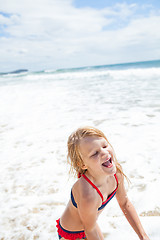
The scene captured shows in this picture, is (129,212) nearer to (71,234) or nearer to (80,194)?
(71,234)

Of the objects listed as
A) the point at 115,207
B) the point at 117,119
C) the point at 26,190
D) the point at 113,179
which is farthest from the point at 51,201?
the point at 117,119

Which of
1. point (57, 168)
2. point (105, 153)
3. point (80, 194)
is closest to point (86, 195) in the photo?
point (80, 194)

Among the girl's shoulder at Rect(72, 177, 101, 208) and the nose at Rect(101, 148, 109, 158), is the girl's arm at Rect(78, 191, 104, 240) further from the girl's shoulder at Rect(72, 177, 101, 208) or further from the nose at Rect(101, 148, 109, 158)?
the nose at Rect(101, 148, 109, 158)

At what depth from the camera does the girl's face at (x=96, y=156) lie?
5.01 feet

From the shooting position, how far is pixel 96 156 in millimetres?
1525

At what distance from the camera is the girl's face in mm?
1526

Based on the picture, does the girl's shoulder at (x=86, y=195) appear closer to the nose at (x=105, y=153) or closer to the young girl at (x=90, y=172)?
the young girl at (x=90, y=172)

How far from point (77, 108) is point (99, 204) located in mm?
6433

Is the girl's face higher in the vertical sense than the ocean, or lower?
higher

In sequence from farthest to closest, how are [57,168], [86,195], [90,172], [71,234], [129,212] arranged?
[57,168] < [129,212] < [71,234] < [90,172] < [86,195]

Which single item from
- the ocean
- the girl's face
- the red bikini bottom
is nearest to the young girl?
the girl's face

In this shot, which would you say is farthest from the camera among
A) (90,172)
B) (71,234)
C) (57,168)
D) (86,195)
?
(57,168)

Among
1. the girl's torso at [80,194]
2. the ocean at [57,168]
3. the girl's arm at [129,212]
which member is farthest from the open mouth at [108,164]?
the ocean at [57,168]

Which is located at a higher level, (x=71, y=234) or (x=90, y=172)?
(x=90, y=172)
